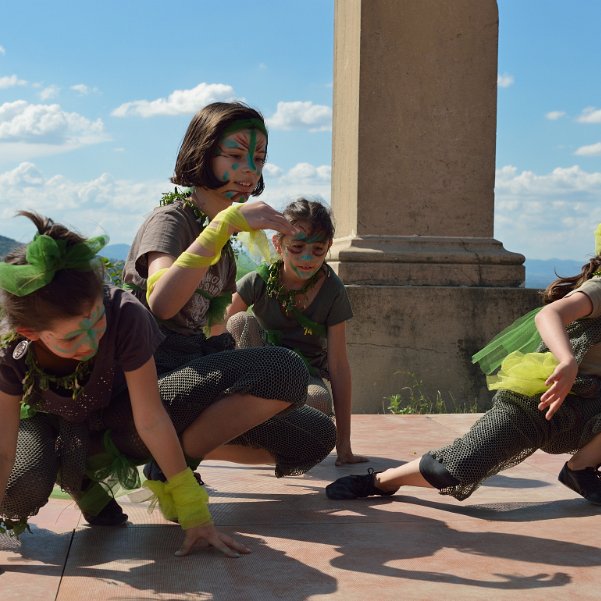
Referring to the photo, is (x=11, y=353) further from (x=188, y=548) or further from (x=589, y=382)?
(x=589, y=382)

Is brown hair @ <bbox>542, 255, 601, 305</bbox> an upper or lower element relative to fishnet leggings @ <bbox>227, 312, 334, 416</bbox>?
upper

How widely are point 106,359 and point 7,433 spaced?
0.35m

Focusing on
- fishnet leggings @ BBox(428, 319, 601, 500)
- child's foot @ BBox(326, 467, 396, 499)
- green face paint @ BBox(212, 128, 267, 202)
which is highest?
green face paint @ BBox(212, 128, 267, 202)

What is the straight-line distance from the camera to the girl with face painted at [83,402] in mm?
2527

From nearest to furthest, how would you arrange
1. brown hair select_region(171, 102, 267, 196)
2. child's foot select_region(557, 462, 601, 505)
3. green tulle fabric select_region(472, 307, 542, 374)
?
child's foot select_region(557, 462, 601, 505)
brown hair select_region(171, 102, 267, 196)
green tulle fabric select_region(472, 307, 542, 374)

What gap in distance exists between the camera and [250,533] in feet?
9.72

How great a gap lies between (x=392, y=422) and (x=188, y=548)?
277 centimetres

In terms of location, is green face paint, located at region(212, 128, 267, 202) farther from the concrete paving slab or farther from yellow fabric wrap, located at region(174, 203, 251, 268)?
the concrete paving slab

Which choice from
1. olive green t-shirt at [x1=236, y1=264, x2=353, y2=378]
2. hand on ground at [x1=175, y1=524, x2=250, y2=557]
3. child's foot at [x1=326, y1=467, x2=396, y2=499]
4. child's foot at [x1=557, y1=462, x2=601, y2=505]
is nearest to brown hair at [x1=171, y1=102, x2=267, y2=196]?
olive green t-shirt at [x1=236, y1=264, x2=353, y2=378]

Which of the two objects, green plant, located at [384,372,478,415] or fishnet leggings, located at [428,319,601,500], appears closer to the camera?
fishnet leggings, located at [428,319,601,500]

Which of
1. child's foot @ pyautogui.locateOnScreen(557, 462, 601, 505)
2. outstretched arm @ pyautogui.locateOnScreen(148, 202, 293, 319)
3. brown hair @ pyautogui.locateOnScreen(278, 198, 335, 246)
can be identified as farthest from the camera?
brown hair @ pyautogui.locateOnScreen(278, 198, 335, 246)

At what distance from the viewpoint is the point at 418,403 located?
6129 millimetres

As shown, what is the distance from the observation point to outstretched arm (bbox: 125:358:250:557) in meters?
2.70

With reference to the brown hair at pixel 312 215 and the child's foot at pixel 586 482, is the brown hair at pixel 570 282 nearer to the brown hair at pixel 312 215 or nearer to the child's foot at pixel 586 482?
the child's foot at pixel 586 482
